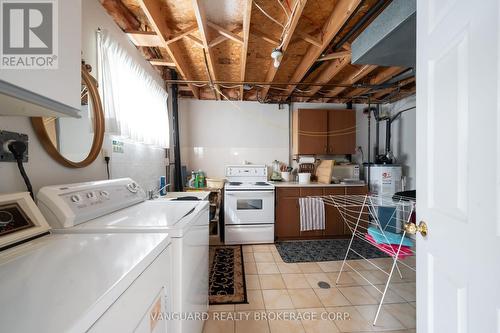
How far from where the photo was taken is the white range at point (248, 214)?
2.93 m

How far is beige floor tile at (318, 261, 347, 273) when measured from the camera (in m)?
2.28

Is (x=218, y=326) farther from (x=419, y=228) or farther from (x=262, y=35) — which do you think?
(x=262, y=35)

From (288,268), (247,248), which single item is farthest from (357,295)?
(247,248)

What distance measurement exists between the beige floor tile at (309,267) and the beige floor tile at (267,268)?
30 centimetres

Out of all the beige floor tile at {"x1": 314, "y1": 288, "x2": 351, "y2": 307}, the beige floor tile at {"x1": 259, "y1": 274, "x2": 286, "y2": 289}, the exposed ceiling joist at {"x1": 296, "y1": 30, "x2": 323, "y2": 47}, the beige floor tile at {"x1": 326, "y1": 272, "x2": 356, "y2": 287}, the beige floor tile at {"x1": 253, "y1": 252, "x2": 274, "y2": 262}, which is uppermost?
the exposed ceiling joist at {"x1": 296, "y1": 30, "x2": 323, "y2": 47}

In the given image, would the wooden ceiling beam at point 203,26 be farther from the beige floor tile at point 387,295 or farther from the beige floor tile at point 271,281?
the beige floor tile at point 387,295

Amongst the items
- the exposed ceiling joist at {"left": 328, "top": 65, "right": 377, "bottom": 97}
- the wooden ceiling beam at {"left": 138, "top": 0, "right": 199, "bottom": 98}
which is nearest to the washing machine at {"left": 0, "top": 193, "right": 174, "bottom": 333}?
the wooden ceiling beam at {"left": 138, "top": 0, "right": 199, "bottom": 98}

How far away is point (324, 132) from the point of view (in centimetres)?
351

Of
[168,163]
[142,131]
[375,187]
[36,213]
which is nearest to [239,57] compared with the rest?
[142,131]

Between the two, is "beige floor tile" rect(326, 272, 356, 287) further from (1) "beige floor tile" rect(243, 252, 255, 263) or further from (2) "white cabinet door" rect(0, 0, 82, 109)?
(2) "white cabinet door" rect(0, 0, 82, 109)

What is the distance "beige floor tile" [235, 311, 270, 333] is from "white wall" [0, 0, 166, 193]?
1.57m

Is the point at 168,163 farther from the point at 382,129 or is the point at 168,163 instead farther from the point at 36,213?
the point at 382,129

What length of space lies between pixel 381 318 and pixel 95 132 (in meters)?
2.66

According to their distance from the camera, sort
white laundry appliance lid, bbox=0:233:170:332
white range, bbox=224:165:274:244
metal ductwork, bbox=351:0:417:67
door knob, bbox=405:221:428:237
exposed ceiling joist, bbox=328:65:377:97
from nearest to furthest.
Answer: white laundry appliance lid, bbox=0:233:170:332 → door knob, bbox=405:221:428:237 → metal ductwork, bbox=351:0:417:67 → exposed ceiling joist, bbox=328:65:377:97 → white range, bbox=224:165:274:244
